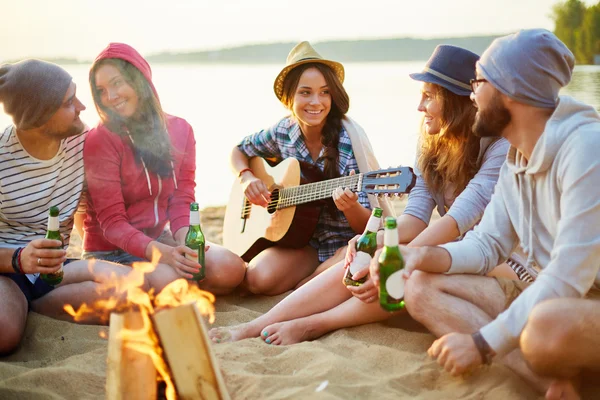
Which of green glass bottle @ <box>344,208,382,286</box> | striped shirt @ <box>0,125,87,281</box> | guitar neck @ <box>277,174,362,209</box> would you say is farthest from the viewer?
guitar neck @ <box>277,174,362,209</box>

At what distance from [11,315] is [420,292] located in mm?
2086

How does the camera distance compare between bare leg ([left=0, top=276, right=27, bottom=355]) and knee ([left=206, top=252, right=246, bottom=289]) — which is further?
knee ([left=206, top=252, right=246, bottom=289])

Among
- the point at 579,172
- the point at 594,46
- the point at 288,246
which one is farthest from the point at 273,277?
the point at 594,46

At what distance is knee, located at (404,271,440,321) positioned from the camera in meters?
2.80

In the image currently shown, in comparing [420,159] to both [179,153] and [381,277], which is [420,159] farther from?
[179,153]

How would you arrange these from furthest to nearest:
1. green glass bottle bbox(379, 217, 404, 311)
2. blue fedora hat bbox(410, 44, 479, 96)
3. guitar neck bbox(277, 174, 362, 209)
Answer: guitar neck bbox(277, 174, 362, 209) → blue fedora hat bbox(410, 44, 479, 96) → green glass bottle bbox(379, 217, 404, 311)

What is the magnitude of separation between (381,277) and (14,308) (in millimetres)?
1957

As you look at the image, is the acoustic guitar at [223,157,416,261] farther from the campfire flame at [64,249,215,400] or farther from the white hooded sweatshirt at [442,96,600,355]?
the white hooded sweatshirt at [442,96,600,355]

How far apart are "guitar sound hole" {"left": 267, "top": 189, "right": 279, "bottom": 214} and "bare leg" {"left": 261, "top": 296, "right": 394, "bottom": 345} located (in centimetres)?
119

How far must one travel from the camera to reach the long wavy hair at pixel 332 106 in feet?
13.7

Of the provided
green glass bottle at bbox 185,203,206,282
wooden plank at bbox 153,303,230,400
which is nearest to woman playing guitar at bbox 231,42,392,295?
green glass bottle at bbox 185,203,206,282

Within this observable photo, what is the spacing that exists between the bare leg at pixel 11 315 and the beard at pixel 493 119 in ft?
8.14

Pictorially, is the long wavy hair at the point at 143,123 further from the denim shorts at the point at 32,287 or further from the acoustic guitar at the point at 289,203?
the denim shorts at the point at 32,287

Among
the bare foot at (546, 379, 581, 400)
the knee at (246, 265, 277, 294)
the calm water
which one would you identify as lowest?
the calm water
